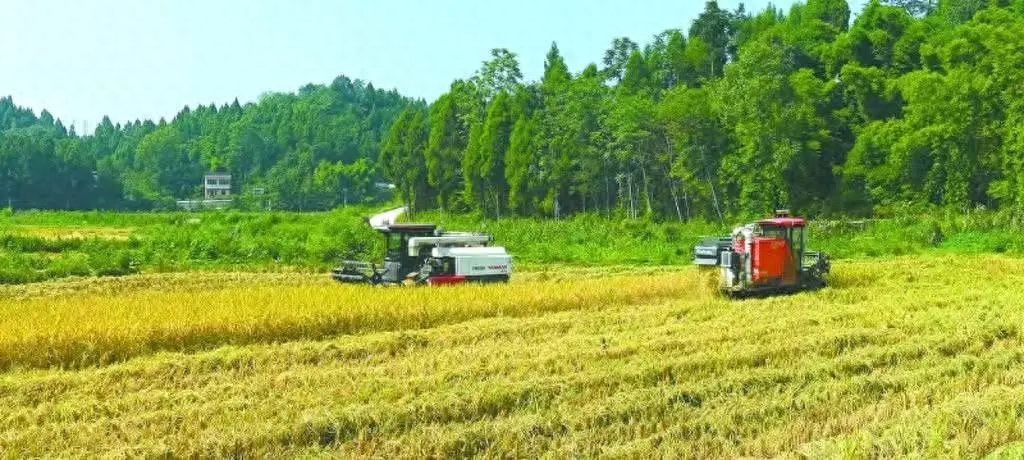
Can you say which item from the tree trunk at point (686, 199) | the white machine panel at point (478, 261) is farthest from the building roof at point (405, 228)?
the tree trunk at point (686, 199)

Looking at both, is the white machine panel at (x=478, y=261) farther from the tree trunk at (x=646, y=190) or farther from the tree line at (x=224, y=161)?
the tree line at (x=224, y=161)

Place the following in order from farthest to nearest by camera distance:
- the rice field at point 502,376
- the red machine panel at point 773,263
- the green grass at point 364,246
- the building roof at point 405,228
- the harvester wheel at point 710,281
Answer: the green grass at point 364,246, the building roof at point 405,228, the harvester wheel at point 710,281, the red machine panel at point 773,263, the rice field at point 502,376

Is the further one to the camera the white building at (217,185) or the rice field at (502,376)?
the white building at (217,185)

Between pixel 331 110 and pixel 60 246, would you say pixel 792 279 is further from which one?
pixel 331 110

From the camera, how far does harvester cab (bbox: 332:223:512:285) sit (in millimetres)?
19859

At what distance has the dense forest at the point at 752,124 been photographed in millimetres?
41094

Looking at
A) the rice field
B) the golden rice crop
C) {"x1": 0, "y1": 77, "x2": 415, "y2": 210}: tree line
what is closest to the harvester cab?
the golden rice crop

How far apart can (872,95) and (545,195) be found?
2080cm

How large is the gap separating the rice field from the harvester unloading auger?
3108 millimetres

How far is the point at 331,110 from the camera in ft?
577

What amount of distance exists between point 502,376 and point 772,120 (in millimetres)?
37861

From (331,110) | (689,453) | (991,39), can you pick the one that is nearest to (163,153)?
(331,110)

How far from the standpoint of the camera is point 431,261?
19.8 m

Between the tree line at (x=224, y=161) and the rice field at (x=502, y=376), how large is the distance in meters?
102
